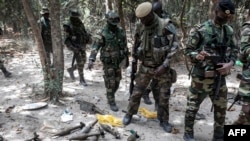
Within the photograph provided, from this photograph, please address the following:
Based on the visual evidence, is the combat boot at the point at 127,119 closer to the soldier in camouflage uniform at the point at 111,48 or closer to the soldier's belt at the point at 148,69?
the soldier in camouflage uniform at the point at 111,48

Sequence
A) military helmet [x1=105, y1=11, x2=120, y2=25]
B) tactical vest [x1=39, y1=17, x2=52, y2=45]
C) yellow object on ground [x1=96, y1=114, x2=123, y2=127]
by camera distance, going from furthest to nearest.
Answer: tactical vest [x1=39, y1=17, x2=52, y2=45] → military helmet [x1=105, y1=11, x2=120, y2=25] → yellow object on ground [x1=96, y1=114, x2=123, y2=127]

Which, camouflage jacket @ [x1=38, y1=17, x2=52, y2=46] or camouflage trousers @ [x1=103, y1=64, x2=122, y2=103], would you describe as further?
camouflage jacket @ [x1=38, y1=17, x2=52, y2=46]

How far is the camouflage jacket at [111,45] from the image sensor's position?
18.9ft

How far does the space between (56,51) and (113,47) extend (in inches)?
44.9

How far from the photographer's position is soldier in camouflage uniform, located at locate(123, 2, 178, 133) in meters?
4.74

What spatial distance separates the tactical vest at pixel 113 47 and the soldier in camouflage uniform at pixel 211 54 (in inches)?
71.9

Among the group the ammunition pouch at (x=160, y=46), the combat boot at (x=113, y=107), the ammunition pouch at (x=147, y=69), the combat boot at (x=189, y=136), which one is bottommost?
the combat boot at (x=189, y=136)

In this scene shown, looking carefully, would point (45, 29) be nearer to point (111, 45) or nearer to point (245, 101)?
point (111, 45)

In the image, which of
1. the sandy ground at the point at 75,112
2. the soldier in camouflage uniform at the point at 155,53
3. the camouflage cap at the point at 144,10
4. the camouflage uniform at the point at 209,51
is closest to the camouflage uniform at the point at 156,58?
the soldier in camouflage uniform at the point at 155,53

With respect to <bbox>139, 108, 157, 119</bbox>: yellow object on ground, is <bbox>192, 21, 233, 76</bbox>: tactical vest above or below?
above

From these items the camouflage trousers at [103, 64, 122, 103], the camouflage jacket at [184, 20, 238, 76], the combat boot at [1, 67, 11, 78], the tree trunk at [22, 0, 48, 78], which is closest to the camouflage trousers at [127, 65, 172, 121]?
the camouflage jacket at [184, 20, 238, 76]

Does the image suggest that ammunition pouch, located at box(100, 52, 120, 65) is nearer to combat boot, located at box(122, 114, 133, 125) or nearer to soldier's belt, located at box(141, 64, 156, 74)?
soldier's belt, located at box(141, 64, 156, 74)

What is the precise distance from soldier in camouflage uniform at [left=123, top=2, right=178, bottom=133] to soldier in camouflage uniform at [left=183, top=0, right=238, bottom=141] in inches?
22.1

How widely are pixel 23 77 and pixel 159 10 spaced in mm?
4630
